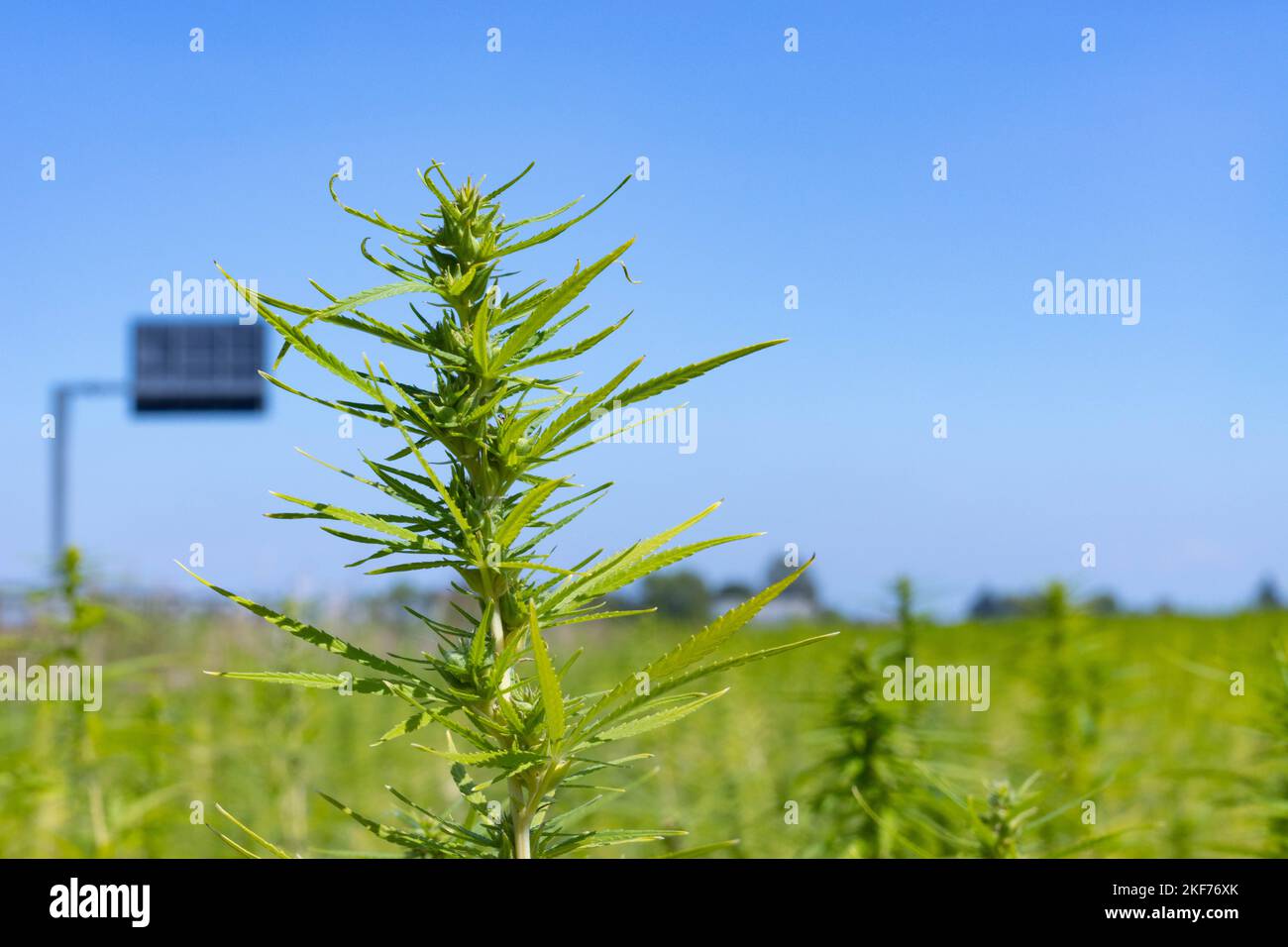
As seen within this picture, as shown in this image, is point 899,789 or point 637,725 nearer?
point 637,725

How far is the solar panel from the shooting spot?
12.8 m

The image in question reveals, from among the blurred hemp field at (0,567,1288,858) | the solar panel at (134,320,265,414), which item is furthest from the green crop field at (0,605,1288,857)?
the solar panel at (134,320,265,414)

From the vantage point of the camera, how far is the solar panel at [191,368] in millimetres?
12820

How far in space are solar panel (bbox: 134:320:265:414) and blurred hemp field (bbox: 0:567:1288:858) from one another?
8.36 m

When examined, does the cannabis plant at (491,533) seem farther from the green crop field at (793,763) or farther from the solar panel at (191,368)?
the solar panel at (191,368)

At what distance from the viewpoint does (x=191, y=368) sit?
12852 mm

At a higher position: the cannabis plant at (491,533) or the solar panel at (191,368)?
the solar panel at (191,368)

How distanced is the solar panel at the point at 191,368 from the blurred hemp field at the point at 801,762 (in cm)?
836
